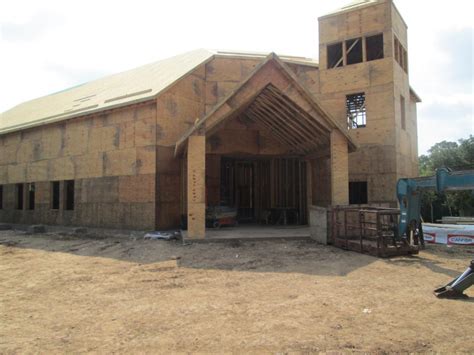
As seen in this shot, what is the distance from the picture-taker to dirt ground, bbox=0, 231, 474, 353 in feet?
15.8

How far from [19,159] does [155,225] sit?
42.9 ft

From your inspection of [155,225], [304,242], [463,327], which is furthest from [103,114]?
[463,327]

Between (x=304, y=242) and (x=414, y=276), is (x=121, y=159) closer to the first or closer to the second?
(x=304, y=242)

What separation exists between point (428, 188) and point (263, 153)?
924 cm

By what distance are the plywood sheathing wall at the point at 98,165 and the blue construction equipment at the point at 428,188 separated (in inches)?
402

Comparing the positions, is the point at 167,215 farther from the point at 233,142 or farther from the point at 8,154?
the point at 8,154

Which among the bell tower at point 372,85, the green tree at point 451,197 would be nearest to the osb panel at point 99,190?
the bell tower at point 372,85

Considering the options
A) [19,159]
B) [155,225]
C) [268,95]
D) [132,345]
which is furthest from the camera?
[19,159]

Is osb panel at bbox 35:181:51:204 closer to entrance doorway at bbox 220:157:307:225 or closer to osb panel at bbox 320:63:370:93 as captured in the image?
entrance doorway at bbox 220:157:307:225

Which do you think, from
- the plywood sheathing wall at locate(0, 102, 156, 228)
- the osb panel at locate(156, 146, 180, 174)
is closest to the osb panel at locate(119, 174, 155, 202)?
the plywood sheathing wall at locate(0, 102, 156, 228)

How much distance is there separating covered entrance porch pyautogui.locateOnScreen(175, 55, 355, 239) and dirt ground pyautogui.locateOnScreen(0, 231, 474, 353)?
10.6ft

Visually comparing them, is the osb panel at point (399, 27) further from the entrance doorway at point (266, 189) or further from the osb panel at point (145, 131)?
the osb panel at point (145, 131)

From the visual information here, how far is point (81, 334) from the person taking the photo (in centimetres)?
523

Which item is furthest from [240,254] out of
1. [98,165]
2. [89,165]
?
[89,165]
